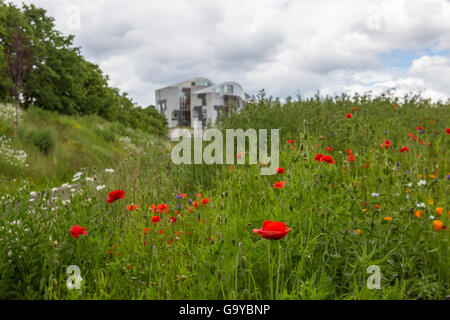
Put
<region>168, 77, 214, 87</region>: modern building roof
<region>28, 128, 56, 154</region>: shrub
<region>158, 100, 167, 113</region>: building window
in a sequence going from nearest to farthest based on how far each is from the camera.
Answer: <region>28, 128, 56, 154</region>: shrub
<region>168, 77, 214, 87</region>: modern building roof
<region>158, 100, 167, 113</region>: building window

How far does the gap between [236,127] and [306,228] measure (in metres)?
4.18

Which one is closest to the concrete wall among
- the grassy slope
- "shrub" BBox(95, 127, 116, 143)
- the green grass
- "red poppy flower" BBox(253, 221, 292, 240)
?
"shrub" BBox(95, 127, 116, 143)

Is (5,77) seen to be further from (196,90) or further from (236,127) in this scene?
(196,90)

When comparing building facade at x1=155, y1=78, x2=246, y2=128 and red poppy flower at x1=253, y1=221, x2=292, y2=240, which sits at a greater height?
building facade at x1=155, y1=78, x2=246, y2=128

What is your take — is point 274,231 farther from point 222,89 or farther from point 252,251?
point 222,89

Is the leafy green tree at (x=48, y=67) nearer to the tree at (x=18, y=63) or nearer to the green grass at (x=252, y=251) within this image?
the tree at (x=18, y=63)

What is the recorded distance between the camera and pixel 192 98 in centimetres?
4547

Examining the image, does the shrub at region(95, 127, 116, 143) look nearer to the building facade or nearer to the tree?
the tree

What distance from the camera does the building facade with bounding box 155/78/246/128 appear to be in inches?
1670

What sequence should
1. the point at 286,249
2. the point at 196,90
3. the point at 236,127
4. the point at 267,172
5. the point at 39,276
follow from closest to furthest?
the point at 286,249 < the point at 39,276 < the point at 267,172 < the point at 236,127 < the point at 196,90

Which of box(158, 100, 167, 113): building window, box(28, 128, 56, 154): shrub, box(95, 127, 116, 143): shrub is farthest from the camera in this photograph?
box(158, 100, 167, 113): building window

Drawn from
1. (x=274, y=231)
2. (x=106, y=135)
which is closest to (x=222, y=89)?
(x=106, y=135)
